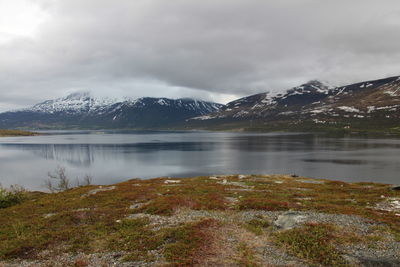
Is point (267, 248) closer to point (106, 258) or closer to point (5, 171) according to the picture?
point (106, 258)

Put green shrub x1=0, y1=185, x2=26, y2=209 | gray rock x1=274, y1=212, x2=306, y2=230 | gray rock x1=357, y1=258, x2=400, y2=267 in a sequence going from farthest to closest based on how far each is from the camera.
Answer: green shrub x1=0, y1=185, x2=26, y2=209
gray rock x1=274, y1=212, x2=306, y2=230
gray rock x1=357, y1=258, x2=400, y2=267

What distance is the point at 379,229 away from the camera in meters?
20.4

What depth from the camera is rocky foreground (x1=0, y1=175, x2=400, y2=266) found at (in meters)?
16.2

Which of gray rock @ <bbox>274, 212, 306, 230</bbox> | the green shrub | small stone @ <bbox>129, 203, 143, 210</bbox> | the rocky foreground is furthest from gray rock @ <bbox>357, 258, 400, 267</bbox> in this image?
the green shrub

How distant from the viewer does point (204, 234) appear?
65.0ft

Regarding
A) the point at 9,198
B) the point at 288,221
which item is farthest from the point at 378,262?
the point at 9,198

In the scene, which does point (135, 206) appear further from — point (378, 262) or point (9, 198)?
point (378, 262)

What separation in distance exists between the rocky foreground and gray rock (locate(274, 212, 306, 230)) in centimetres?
8

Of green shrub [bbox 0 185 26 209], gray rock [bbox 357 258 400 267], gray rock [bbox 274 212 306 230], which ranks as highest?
gray rock [bbox 357 258 400 267]

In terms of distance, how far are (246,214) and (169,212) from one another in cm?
801

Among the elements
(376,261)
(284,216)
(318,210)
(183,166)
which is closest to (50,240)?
(284,216)

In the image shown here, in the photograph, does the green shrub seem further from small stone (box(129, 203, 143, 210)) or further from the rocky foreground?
small stone (box(129, 203, 143, 210))

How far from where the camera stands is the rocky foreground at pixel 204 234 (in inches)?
638

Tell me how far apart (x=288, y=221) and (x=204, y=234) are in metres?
7.66
